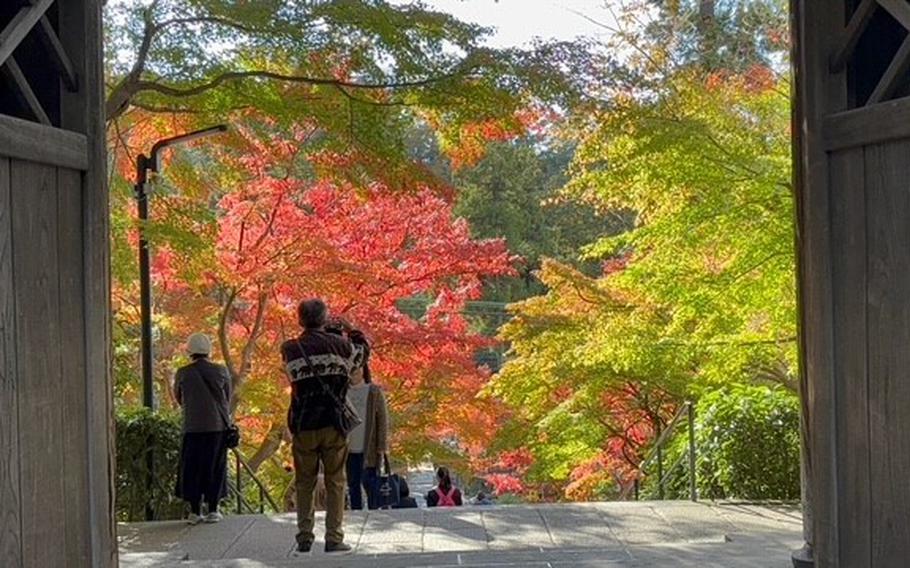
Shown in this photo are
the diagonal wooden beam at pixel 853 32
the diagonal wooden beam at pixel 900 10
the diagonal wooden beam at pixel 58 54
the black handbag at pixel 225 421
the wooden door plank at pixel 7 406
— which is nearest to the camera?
the wooden door plank at pixel 7 406

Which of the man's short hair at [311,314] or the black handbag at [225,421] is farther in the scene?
the black handbag at [225,421]

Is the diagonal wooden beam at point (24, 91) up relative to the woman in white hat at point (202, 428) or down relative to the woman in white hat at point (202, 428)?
up

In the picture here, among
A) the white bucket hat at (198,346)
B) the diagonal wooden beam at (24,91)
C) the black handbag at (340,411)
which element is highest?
the diagonal wooden beam at (24,91)

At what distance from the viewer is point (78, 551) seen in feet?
11.4

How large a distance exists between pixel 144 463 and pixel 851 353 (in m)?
6.06

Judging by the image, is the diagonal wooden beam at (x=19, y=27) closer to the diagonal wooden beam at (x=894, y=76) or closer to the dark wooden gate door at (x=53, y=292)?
the dark wooden gate door at (x=53, y=292)

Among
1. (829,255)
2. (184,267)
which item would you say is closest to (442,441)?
(184,267)

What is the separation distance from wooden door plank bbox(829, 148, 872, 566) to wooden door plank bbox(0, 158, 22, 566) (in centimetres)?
271

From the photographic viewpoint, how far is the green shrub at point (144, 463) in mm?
8094

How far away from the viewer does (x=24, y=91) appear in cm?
326

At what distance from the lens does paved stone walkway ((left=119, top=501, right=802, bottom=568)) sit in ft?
18.0

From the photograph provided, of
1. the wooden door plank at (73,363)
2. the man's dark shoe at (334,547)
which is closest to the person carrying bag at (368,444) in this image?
the man's dark shoe at (334,547)

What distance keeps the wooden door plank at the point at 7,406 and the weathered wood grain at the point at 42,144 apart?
0.07 metres

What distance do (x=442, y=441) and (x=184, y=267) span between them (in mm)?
5361
